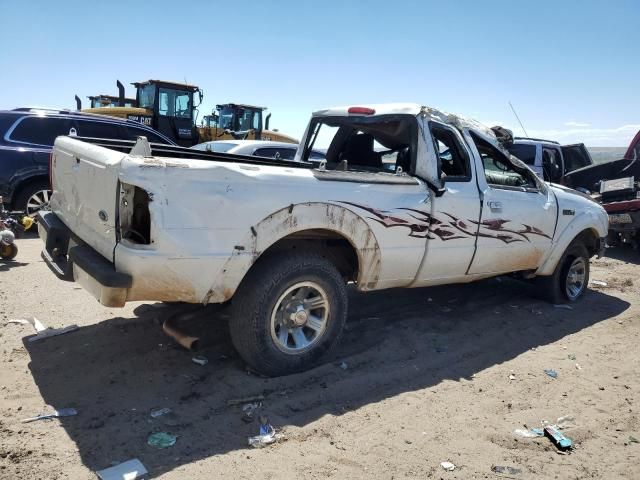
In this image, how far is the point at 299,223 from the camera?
369 centimetres

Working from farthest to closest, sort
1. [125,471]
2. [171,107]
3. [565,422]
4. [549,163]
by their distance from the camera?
[171,107]
[549,163]
[565,422]
[125,471]

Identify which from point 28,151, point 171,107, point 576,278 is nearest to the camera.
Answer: point 576,278

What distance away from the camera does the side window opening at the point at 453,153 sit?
4770 mm

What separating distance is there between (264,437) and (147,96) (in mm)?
15542

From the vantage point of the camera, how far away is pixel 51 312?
4.96 m

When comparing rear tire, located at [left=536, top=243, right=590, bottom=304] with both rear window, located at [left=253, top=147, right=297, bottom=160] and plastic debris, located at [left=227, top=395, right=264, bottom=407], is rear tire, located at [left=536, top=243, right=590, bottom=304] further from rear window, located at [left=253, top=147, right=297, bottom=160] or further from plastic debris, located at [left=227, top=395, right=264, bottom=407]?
rear window, located at [left=253, top=147, right=297, bottom=160]

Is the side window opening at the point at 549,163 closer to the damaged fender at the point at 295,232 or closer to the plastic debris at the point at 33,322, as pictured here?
the damaged fender at the point at 295,232

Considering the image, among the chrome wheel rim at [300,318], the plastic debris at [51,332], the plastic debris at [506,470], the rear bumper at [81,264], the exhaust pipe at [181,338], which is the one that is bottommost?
the plastic debris at [51,332]

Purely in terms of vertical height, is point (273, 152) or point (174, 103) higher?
point (174, 103)

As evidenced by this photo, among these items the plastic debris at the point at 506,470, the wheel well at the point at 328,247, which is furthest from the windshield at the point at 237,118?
the plastic debris at the point at 506,470

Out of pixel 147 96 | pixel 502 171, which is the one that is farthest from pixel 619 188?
pixel 147 96

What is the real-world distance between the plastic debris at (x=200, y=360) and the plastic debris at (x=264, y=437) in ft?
3.13

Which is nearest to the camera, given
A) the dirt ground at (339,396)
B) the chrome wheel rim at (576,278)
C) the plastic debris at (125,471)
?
the plastic debris at (125,471)

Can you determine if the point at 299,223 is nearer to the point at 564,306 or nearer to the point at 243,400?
the point at 243,400
